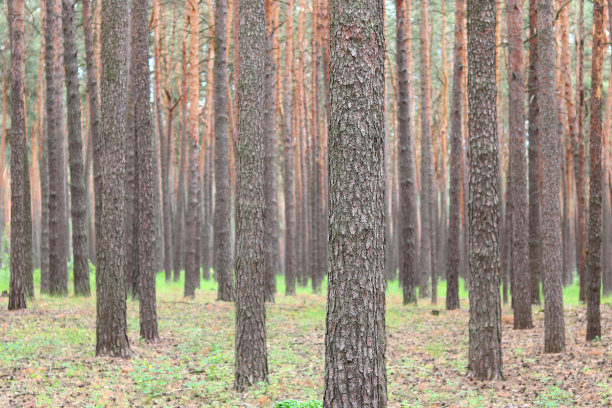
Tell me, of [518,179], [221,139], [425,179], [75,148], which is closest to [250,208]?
[518,179]

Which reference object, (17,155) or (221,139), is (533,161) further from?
(17,155)

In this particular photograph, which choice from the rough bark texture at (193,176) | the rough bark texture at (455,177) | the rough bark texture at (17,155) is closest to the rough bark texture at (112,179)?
the rough bark texture at (17,155)

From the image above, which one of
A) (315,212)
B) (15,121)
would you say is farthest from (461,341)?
(315,212)

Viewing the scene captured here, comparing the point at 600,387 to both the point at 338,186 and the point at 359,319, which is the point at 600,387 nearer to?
the point at 359,319

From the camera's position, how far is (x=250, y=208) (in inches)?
257

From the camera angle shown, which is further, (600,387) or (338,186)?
(600,387)

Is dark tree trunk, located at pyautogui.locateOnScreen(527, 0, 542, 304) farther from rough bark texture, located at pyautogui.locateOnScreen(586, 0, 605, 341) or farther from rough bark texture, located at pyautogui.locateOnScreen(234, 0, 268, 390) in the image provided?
Answer: rough bark texture, located at pyautogui.locateOnScreen(234, 0, 268, 390)

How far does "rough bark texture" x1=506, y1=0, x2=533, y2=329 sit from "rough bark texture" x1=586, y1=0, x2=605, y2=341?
1.46 metres

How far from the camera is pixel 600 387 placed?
647cm

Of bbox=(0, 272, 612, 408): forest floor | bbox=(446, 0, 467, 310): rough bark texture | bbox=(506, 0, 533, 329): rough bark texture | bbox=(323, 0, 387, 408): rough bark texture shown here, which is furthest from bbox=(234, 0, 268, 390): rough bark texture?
bbox=(446, 0, 467, 310): rough bark texture

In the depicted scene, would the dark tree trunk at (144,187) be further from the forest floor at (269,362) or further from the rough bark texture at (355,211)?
the rough bark texture at (355,211)

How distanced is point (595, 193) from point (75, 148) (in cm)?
1058

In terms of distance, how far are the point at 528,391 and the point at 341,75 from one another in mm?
4539

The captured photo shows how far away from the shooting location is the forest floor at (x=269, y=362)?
Answer: 6.30 metres
